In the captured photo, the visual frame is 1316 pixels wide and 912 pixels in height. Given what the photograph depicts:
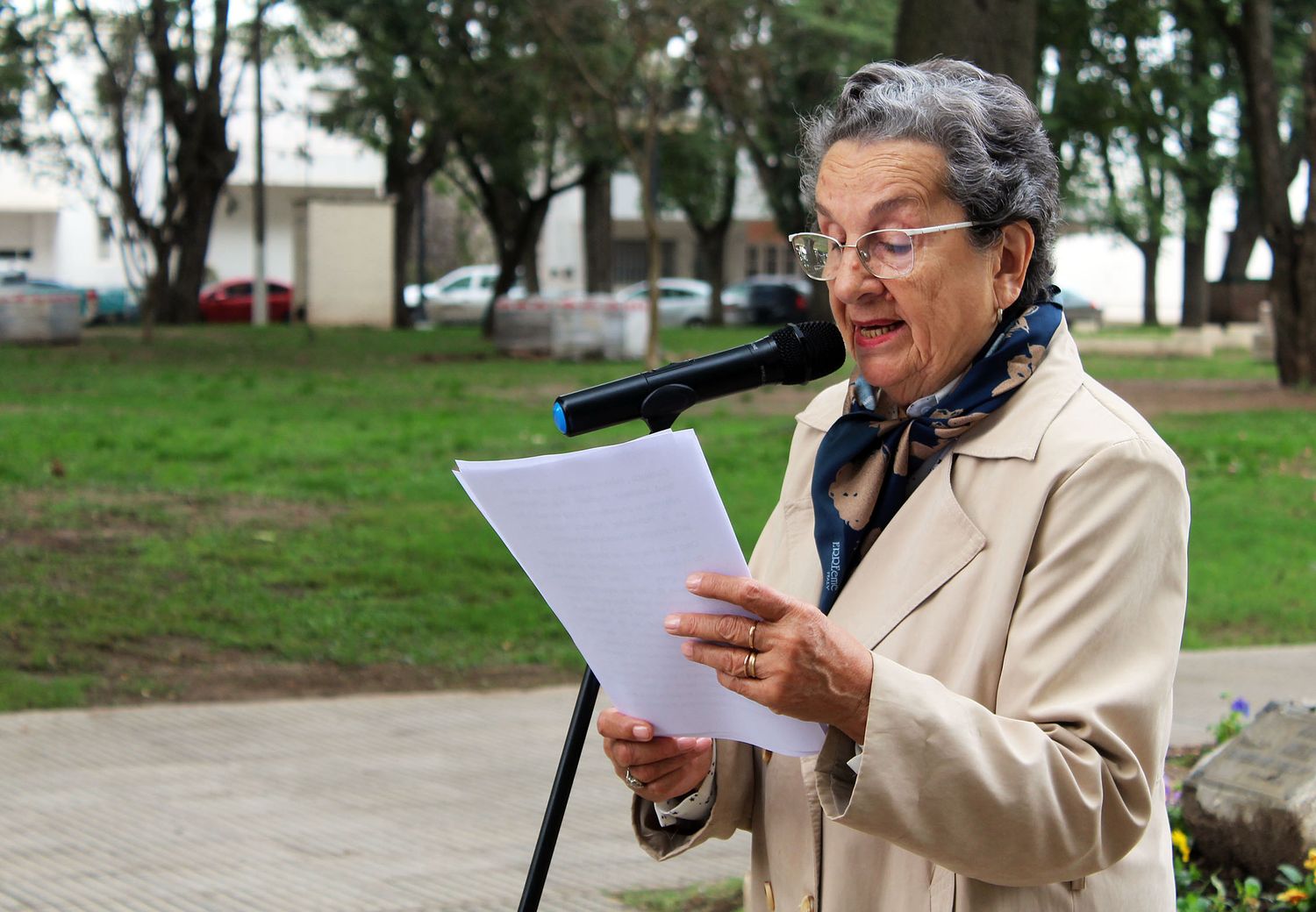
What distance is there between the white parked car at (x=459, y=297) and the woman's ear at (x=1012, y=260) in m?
38.8

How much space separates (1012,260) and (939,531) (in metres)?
0.42

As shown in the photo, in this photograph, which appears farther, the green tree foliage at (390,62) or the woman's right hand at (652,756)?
the green tree foliage at (390,62)

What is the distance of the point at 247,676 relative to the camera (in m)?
6.92

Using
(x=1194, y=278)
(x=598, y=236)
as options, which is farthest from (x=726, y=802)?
(x=1194, y=278)

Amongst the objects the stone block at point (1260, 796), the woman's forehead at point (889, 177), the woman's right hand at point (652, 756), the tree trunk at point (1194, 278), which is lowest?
the stone block at point (1260, 796)

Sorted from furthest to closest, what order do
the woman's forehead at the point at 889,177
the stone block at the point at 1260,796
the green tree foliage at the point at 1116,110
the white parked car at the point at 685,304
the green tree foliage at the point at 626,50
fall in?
the white parked car at the point at 685,304 < the green tree foliage at the point at 626,50 < the green tree foliage at the point at 1116,110 < the stone block at the point at 1260,796 < the woman's forehead at the point at 889,177

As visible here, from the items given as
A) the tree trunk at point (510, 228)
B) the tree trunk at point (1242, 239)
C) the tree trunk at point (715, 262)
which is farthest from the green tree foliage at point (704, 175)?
the tree trunk at point (1242, 239)

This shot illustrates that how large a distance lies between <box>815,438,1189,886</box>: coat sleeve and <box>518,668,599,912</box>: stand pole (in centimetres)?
32

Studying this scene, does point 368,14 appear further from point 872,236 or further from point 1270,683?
point 872,236

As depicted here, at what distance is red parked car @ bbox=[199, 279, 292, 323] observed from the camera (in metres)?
41.1

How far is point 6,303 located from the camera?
23672 mm

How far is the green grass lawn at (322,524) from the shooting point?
24.1ft

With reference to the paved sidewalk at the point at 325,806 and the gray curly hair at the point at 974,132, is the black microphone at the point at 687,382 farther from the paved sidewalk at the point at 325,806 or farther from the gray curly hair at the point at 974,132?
the paved sidewalk at the point at 325,806

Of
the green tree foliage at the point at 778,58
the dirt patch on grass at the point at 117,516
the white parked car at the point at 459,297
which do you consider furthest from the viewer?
the white parked car at the point at 459,297
